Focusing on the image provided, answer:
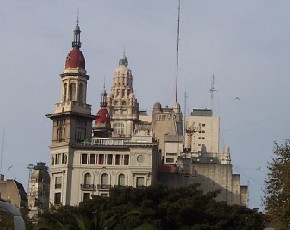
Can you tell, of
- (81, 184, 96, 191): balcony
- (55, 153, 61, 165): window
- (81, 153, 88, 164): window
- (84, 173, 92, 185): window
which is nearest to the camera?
(81, 184, 96, 191): balcony

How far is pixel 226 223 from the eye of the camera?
81.2 metres

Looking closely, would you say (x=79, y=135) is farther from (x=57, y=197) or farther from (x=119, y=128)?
(x=119, y=128)

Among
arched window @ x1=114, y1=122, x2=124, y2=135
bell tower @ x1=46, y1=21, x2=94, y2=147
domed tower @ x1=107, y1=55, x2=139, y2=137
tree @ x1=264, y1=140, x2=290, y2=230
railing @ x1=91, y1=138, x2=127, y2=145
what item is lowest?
tree @ x1=264, y1=140, x2=290, y2=230

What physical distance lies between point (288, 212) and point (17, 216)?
27409 mm

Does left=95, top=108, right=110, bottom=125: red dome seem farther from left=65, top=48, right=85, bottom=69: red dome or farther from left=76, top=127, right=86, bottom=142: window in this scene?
left=76, top=127, right=86, bottom=142: window

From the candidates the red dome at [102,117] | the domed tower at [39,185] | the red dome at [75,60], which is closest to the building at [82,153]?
the red dome at [75,60]

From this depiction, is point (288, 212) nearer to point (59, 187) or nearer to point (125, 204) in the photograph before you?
point (125, 204)

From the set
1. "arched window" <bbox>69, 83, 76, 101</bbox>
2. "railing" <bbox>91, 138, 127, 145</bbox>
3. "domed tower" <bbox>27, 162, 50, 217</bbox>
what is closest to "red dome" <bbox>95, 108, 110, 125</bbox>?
"domed tower" <bbox>27, 162, 50, 217</bbox>

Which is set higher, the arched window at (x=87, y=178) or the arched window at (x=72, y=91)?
the arched window at (x=72, y=91)

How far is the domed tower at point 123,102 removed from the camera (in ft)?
588

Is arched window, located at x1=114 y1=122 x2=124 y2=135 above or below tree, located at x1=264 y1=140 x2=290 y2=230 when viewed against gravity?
above

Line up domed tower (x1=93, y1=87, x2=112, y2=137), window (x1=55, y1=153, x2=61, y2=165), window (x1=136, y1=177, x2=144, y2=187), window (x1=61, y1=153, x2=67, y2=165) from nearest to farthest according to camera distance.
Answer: window (x1=136, y1=177, x2=144, y2=187) < window (x1=61, y1=153, x2=67, y2=165) < window (x1=55, y1=153, x2=61, y2=165) < domed tower (x1=93, y1=87, x2=112, y2=137)

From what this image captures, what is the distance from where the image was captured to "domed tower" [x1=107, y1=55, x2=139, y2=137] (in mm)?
179100

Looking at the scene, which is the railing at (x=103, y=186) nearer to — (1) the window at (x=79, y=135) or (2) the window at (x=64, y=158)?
(2) the window at (x=64, y=158)
